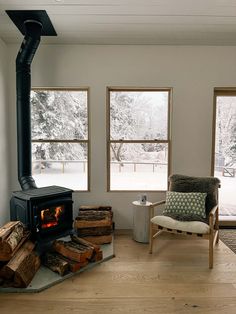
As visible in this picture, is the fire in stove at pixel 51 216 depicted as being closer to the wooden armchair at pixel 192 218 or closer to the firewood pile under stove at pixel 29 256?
the firewood pile under stove at pixel 29 256

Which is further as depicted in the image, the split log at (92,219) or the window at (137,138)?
the window at (137,138)

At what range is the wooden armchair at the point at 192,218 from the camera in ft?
9.31

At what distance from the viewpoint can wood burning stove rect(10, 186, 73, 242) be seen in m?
2.78

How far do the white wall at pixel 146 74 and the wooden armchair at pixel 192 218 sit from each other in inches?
26.9

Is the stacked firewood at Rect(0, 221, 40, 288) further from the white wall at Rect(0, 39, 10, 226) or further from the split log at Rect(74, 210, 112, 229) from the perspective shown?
the white wall at Rect(0, 39, 10, 226)

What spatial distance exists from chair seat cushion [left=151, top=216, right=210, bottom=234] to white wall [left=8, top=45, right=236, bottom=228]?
1.32 m

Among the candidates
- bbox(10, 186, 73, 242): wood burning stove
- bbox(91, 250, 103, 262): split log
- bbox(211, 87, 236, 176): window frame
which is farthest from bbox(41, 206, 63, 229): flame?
bbox(211, 87, 236, 176): window frame

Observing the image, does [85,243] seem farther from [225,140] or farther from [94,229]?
[225,140]

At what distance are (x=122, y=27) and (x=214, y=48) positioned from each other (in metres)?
1.48

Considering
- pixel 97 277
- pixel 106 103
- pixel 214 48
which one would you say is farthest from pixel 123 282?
pixel 214 48

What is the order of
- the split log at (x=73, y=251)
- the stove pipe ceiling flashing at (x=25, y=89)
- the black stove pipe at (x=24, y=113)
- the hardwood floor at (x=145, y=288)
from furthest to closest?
the black stove pipe at (x=24, y=113)
the stove pipe ceiling flashing at (x=25, y=89)
the split log at (x=73, y=251)
the hardwood floor at (x=145, y=288)

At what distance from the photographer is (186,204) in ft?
10.7

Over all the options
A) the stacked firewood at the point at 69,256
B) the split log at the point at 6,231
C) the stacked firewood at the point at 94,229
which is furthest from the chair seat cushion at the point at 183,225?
the split log at the point at 6,231

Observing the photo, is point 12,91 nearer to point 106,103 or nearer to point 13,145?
point 13,145
